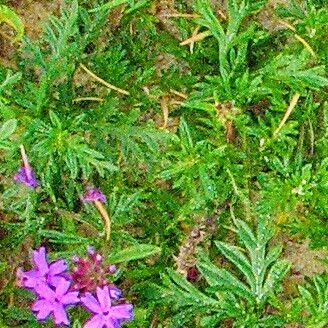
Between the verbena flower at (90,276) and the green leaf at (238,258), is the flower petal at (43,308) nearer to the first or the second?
the verbena flower at (90,276)

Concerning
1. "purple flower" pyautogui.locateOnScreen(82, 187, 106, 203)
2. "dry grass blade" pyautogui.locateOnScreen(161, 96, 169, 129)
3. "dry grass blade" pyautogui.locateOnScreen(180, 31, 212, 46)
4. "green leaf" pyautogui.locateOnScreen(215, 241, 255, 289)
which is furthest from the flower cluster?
"dry grass blade" pyautogui.locateOnScreen(180, 31, 212, 46)

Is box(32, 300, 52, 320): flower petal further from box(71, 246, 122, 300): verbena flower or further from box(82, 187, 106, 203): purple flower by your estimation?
box(82, 187, 106, 203): purple flower

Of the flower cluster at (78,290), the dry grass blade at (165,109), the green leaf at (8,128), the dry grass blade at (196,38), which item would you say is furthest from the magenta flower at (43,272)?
the dry grass blade at (196,38)

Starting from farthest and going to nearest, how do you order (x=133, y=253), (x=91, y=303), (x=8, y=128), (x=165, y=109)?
1. (x=165, y=109)
2. (x=133, y=253)
3. (x=91, y=303)
4. (x=8, y=128)

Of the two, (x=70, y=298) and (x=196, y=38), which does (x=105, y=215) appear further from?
(x=196, y=38)

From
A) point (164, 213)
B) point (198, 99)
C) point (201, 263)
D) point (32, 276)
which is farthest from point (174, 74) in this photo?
point (32, 276)

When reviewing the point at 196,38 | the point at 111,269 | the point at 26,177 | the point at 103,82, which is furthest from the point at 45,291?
the point at 196,38
